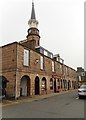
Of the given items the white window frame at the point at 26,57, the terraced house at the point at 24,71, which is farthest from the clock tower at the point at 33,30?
the white window frame at the point at 26,57

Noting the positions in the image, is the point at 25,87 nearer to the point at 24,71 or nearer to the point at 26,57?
the point at 24,71

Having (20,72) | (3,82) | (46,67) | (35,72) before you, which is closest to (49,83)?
(46,67)

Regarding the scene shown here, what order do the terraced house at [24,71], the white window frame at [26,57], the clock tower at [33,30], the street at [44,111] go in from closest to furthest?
1. the street at [44,111]
2. the terraced house at [24,71]
3. the white window frame at [26,57]
4. the clock tower at [33,30]

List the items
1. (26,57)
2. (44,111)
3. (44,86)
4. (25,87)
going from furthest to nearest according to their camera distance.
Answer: (44,86)
(25,87)
(26,57)
(44,111)

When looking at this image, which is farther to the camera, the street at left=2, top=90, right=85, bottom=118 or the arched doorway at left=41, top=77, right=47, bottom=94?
the arched doorway at left=41, top=77, right=47, bottom=94

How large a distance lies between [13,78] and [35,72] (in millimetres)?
5184

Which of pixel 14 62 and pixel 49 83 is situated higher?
pixel 14 62

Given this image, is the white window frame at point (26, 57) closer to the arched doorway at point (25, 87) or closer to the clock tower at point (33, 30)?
the arched doorway at point (25, 87)

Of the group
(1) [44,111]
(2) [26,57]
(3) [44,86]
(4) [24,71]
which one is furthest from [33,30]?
(1) [44,111]

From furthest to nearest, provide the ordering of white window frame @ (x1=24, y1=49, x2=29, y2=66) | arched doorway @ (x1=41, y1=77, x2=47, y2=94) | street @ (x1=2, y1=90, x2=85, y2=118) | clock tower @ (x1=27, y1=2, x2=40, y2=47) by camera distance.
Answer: clock tower @ (x1=27, y1=2, x2=40, y2=47)
arched doorway @ (x1=41, y1=77, x2=47, y2=94)
white window frame @ (x1=24, y1=49, x2=29, y2=66)
street @ (x1=2, y1=90, x2=85, y2=118)

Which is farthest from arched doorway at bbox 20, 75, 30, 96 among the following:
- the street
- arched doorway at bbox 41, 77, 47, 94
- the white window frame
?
the street

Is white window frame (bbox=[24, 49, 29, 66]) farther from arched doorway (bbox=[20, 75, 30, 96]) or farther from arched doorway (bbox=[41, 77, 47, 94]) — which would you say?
arched doorway (bbox=[41, 77, 47, 94])

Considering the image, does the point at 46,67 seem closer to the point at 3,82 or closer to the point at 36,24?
the point at 3,82

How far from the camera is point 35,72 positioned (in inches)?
993
